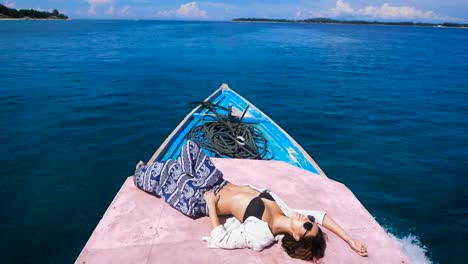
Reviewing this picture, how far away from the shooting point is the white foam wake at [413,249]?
5.66 metres

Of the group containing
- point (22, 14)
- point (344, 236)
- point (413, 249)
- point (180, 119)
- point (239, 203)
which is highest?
point (22, 14)

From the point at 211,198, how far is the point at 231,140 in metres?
2.92

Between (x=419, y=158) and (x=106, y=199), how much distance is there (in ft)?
31.4

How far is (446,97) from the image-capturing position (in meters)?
16.5

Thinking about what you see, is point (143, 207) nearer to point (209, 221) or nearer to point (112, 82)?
point (209, 221)

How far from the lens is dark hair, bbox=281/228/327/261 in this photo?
3.17 meters

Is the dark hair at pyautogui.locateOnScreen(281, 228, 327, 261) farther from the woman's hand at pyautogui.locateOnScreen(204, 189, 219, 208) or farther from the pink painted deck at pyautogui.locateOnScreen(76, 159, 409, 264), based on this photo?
the woman's hand at pyautogui.locateOnScreen(204, 189, 219, 208)

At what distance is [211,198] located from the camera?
3811 mm

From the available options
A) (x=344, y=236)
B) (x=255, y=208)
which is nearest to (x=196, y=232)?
(x=255, y=208)

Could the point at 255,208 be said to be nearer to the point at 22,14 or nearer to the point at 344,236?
the point at 344,236

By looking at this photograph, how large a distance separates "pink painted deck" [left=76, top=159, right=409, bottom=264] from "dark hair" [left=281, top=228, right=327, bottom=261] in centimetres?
11

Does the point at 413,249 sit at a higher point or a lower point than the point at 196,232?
lower

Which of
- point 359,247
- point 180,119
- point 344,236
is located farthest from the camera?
point 180,119

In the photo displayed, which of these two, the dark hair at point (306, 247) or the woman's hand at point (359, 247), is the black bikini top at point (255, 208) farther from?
the woman's hand at point (359, 247)
